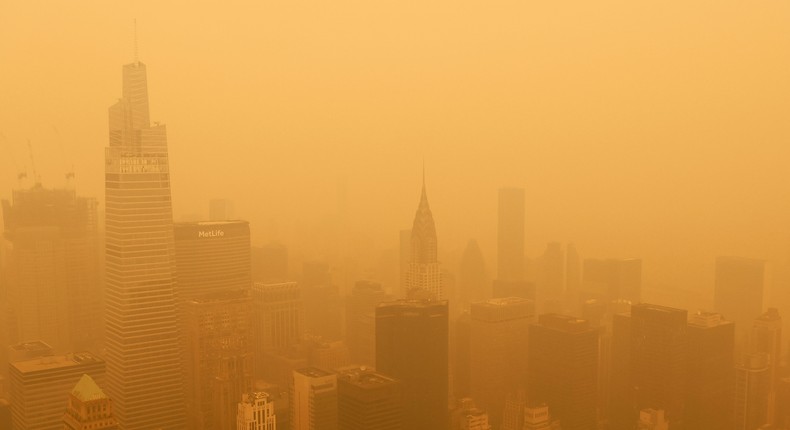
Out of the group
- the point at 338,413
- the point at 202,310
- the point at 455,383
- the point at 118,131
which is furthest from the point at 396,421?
the point at 118,131

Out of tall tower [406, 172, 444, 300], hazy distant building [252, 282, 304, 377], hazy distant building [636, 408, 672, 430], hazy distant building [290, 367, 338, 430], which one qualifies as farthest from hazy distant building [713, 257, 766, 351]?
hazy distant building [252, 282, 304, 377]

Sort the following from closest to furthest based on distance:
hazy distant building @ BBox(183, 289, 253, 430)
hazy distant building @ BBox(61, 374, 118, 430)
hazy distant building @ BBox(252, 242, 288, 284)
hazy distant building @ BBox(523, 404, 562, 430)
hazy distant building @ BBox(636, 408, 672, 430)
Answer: hazy distant building @ BBox(61, 374, 118, 430), hazy distant building @ BBox(636, 408, 672, 430), hazy distant building @ BBox(183, 289, 253, 430), hazy distant building @ BBox(523, 404, 562, 430), hazy distant building @ BBox(252, 242, 288, 284)

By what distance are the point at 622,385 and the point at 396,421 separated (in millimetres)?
3224

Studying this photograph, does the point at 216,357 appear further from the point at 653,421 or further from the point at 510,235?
the point at 653,421

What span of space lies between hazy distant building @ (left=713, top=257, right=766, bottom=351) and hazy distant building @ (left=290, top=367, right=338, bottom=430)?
4228mm

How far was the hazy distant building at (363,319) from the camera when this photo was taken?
380 inches

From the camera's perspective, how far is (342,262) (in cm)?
955

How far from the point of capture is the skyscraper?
27.8 ft

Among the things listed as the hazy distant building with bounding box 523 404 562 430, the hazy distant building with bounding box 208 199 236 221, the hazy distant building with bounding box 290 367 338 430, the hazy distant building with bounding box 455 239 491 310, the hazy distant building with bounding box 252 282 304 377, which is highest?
the hazy distant building with bounding box 208 199 236 221

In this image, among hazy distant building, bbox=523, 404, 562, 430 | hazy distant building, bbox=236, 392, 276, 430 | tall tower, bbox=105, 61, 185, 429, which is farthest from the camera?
hazy distant building, bbox=523, 404, 562, 430

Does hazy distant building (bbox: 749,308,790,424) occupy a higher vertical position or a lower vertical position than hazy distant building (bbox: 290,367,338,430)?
higher

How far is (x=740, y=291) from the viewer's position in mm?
7766

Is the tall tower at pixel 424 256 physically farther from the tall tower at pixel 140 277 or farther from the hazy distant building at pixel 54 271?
the hazy distant building at pixel 54 271

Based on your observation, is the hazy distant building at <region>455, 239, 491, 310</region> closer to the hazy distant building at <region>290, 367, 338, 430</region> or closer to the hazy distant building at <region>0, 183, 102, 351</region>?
the hazy distant building at <region>290, 367, 338, 430</region>
